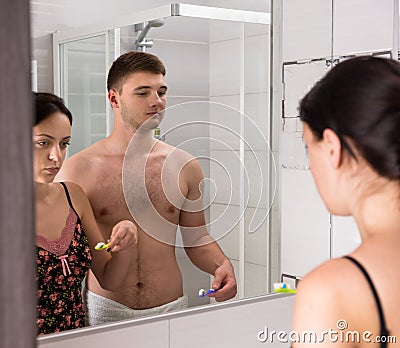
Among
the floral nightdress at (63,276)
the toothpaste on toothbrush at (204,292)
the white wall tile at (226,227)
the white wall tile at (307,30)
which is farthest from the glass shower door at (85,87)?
the white wall tile at (307,30)

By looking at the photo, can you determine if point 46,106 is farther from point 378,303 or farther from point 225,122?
point 378,303

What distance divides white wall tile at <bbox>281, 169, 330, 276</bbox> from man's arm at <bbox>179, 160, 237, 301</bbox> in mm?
233

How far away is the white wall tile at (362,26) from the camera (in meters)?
1.80

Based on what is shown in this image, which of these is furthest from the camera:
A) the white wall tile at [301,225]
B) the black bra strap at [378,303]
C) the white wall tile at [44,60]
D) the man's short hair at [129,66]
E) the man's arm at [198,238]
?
the white wall tile at [301,225]

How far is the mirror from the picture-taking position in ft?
4.67

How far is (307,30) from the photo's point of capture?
185 centimetres

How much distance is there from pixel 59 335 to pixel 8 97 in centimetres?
125

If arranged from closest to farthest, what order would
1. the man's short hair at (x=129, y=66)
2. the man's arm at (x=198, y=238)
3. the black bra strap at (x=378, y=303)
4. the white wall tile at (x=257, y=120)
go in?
the black bra strap at (x=378, y=303), the man's short hair at (x=129, y=66), the man's arm at (x=198, y=238), the white wall tile at (x=257, y=120)

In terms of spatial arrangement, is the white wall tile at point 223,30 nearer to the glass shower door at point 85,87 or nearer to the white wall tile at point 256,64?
the white wall tile at point 256,64

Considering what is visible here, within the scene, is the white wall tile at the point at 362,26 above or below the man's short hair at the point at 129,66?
above

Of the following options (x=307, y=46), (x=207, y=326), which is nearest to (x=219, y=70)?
(x=307, y=46)

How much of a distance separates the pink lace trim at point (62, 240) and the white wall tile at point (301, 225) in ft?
2.12

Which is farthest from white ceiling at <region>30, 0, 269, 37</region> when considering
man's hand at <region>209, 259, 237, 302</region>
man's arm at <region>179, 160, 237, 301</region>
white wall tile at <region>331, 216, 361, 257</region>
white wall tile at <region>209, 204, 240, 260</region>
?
Result: white wall tile at <region>331, 216, 361, 257</region>

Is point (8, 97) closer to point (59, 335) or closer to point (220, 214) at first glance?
point (59, 335)
